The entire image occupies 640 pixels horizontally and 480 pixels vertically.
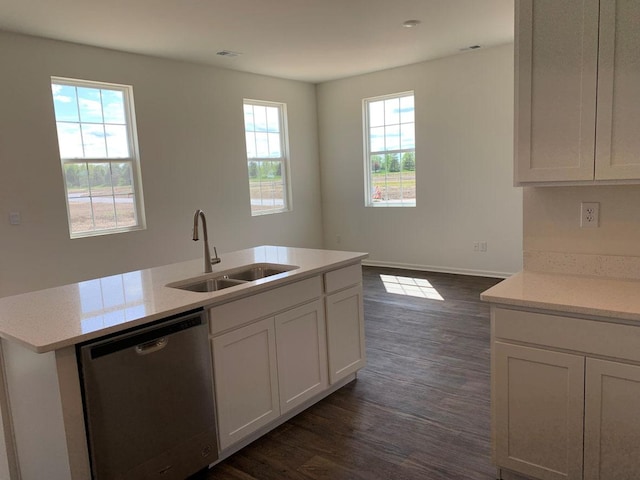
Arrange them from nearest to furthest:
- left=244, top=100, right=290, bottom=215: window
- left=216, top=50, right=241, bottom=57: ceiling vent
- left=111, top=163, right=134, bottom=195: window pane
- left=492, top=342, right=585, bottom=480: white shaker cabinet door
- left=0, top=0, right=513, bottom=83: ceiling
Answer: left=492, top=342, right=585, bottom=480: white shaker cabinet door → left=0, top=0, right=513, bottom=83: ceiling → left=111, top=163, right=134, bottom=195: window pane → left=216, top=50, right=241, bottom=57: ceiling vent → left=244, top=100, right=290, bottom=215: window

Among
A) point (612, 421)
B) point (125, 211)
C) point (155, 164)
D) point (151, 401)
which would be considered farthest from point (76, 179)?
point (612, 421)

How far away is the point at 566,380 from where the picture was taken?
6.09 feet

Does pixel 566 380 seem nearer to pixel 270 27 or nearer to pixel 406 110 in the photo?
pixel 270 27

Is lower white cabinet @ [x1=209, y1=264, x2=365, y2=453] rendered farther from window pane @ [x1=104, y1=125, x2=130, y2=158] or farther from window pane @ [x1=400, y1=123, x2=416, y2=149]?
window pane @ [x1=400, y1=123, x2=416, y2=149]

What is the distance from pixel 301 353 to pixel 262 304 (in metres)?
0.45

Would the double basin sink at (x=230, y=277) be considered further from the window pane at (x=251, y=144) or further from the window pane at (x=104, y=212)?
the window pane at (x=251, y=144)

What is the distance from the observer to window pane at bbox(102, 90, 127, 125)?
202 inches

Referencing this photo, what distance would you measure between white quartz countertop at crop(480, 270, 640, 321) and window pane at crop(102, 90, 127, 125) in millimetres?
4514

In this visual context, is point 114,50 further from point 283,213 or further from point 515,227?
point 515,227

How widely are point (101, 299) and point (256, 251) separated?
134cm

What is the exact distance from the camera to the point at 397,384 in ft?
10.4

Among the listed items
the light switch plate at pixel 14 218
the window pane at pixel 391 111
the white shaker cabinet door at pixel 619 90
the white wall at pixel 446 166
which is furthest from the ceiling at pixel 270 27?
the white shaker cabinet door at pixel 619 90

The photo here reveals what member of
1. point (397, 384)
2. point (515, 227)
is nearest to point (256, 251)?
point (397, 384)

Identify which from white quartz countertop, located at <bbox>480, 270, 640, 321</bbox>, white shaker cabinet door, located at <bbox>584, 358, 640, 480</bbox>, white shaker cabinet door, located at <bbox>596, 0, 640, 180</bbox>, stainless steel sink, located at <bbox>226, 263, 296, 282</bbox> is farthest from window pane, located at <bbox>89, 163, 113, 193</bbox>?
white shaker cabinet door, located at <bbox>584, 358, 640, 480</bbox>
